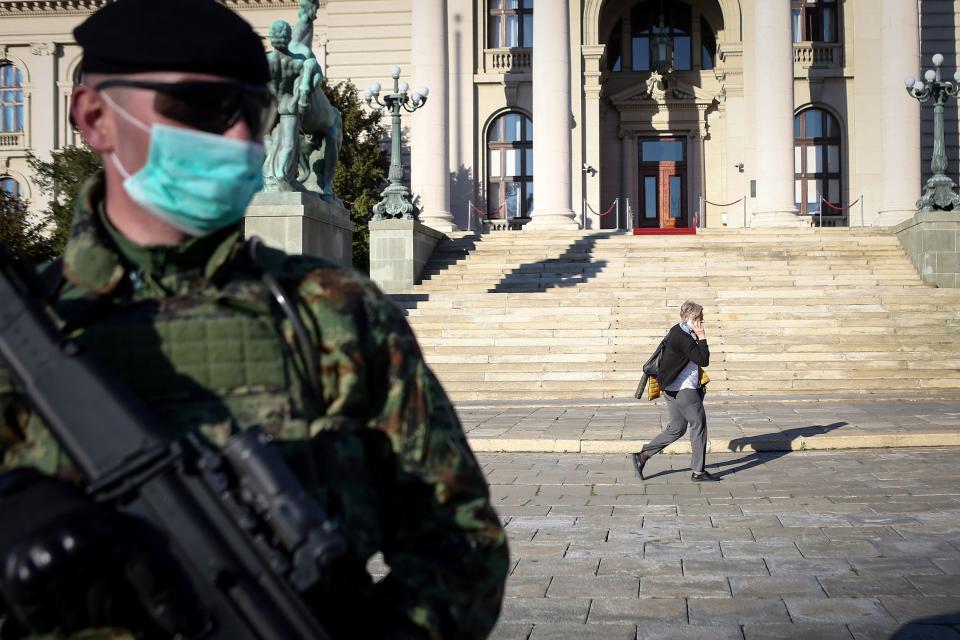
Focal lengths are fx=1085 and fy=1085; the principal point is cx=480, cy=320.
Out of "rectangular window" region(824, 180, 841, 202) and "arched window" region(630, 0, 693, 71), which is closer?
"rectangular window" region(824, 180, 841, 202)

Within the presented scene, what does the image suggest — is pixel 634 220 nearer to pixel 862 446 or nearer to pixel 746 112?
pixel 746 112

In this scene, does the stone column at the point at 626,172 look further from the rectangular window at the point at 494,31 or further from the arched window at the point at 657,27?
the rectangular window at the point at 494,31

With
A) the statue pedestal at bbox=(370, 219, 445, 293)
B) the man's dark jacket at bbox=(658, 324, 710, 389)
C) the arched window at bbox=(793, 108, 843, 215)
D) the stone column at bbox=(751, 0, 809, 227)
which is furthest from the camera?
the arched window at bbox=(793, 108, 843, 215)

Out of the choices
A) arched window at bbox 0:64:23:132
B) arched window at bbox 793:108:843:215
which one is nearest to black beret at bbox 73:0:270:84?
arched window at bbox 793:108:843:215

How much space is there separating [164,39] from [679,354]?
28.2ft

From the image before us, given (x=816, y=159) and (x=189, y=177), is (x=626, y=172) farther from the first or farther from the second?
(x=189, y=177)

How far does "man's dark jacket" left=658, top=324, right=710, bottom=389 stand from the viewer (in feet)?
31.9

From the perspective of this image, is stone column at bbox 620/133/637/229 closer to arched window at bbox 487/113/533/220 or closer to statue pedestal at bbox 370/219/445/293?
arched window at bbox 487/113/533/220

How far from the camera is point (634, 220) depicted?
40.2m

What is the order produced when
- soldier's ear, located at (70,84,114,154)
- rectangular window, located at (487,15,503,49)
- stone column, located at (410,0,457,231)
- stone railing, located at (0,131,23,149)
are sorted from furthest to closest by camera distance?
stone railing, located at (0,131,23,149) → rectangular window, located at (487,15,503,49) → stone column, located at (410,0,457,231) → soldier's ear, located at (70,84,114,154)

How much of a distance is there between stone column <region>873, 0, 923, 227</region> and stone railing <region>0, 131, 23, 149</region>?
33.1 m

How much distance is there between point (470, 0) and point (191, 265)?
1518 inches

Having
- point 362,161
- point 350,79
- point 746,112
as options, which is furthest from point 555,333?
point 350,79

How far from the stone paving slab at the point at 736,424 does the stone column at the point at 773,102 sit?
1634 cm
